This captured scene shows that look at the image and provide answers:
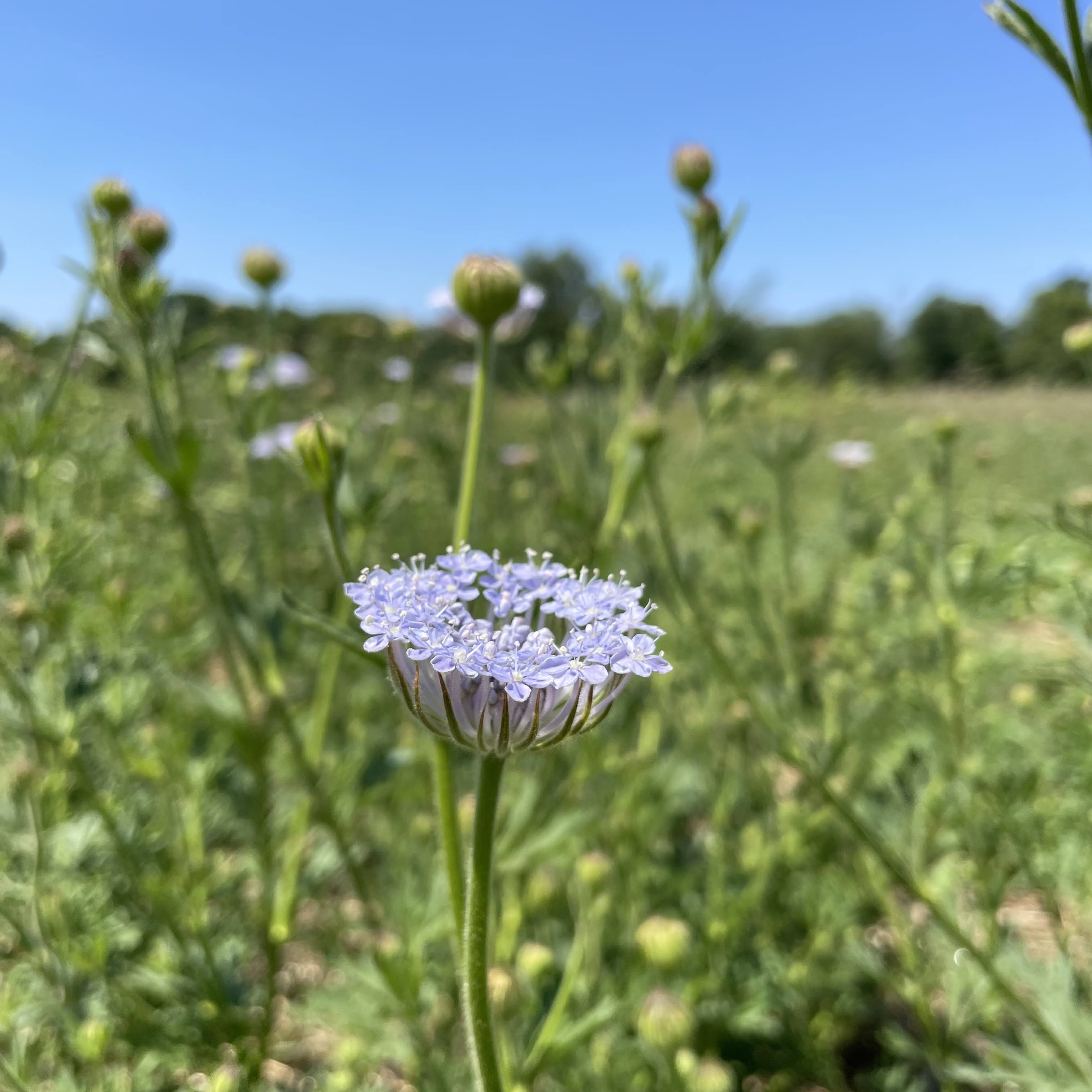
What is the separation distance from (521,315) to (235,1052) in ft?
5.99

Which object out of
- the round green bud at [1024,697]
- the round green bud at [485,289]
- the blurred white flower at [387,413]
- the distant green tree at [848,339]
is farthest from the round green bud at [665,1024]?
the distant green tree at [848,339]

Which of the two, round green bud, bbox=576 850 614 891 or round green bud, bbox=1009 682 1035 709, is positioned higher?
round green bud, bbox=1009 682 1035 709

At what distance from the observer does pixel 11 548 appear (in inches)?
78.4

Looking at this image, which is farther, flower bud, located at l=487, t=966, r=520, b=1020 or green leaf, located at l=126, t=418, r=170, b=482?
flower bud, located at l=487, t=966, r=520, b=1020

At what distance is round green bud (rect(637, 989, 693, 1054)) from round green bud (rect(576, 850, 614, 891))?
0.40 meters

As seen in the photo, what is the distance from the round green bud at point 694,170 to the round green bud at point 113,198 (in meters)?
1.33

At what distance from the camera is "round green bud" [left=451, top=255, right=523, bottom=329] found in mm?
1452

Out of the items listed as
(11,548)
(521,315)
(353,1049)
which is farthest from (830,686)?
(11,548)

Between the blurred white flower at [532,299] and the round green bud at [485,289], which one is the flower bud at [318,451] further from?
the blurred white flower at [532,299]

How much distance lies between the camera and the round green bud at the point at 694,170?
219 centimetres

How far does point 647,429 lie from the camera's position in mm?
2002

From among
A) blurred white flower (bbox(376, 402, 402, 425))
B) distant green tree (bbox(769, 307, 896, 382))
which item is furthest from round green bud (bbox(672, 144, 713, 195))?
distant green tree (bbox(769, 307, 896, 382))

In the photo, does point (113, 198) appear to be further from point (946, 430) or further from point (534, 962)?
point (946, 430)

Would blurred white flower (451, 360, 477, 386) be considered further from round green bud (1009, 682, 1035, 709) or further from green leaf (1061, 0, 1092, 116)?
green leaf (1061, 0, 1092, 116)
